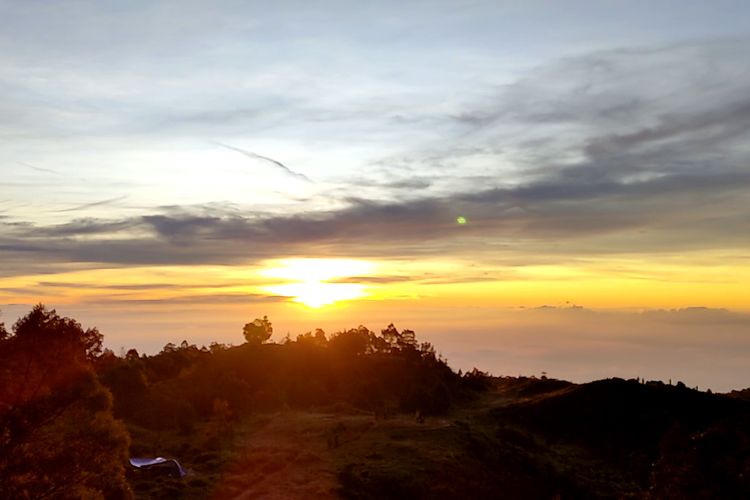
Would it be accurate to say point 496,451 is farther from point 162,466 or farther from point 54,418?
point 54,418

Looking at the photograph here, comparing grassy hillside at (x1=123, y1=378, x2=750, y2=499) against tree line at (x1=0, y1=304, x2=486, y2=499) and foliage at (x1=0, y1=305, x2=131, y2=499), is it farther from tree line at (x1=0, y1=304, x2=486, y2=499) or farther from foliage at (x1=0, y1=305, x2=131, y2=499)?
foliage at (x1=0, y1=305, x2=131, y2=499)

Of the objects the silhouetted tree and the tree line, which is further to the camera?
the silhouetted tree

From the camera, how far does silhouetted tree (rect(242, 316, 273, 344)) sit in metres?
77.7

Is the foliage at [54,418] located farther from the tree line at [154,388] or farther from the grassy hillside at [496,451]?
the grassy hillside at [496,451]

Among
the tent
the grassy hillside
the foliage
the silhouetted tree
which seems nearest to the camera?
the foliage

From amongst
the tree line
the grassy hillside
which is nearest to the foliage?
the tree line

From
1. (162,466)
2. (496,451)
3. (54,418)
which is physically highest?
(54,418)

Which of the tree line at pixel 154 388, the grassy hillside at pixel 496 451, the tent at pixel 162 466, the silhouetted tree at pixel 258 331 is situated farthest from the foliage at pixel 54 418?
the silhouetted tree at pixel 258 331

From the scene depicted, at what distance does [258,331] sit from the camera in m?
79.0

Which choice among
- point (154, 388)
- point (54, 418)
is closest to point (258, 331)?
point (154, 388)

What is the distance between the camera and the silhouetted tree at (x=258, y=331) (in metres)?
77.7

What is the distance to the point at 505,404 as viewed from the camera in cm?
6094

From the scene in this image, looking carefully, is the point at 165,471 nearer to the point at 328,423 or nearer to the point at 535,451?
the point at 328,423

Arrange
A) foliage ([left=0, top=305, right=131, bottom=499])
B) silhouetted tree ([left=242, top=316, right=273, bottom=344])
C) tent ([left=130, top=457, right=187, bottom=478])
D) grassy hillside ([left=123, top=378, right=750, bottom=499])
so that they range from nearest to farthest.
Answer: foliage ([left=0, top=305, right=131, bottom=499])
grassy hillside ([left=123, top=378, right=750, bottom=499])
tent ([left=130, top=457, right=187, bottom=478])
silhouetted tree ([left=242, top=316, right=273, bottom=344])
